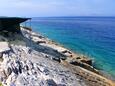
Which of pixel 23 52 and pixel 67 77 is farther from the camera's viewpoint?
pixel 23 52

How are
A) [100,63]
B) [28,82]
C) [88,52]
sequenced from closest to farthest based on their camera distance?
[28,82]
[100,63]
[88,52]

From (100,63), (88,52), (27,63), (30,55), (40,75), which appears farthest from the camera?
(88,52)

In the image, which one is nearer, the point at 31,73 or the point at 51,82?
the point at 51,82

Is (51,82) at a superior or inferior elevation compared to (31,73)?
inferior

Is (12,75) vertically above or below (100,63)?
above

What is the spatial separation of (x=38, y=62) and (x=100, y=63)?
21120 mm

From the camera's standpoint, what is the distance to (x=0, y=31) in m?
41.1

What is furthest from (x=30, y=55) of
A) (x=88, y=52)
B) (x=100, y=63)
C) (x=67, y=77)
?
(x=88, y=52)

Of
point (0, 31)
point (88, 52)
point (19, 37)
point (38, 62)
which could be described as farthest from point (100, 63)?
point (38, 62)

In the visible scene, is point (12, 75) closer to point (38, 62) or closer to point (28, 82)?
point (28, 82)

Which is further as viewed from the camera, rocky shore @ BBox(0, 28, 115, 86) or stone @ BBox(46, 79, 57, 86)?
stone @ BBox(46, 79, 57, 86)

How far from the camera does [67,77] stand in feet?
87.0

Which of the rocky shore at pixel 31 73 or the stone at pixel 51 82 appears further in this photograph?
the stone at pixel 51 82

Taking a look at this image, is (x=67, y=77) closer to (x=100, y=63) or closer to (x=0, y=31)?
(x=0, y=31)
